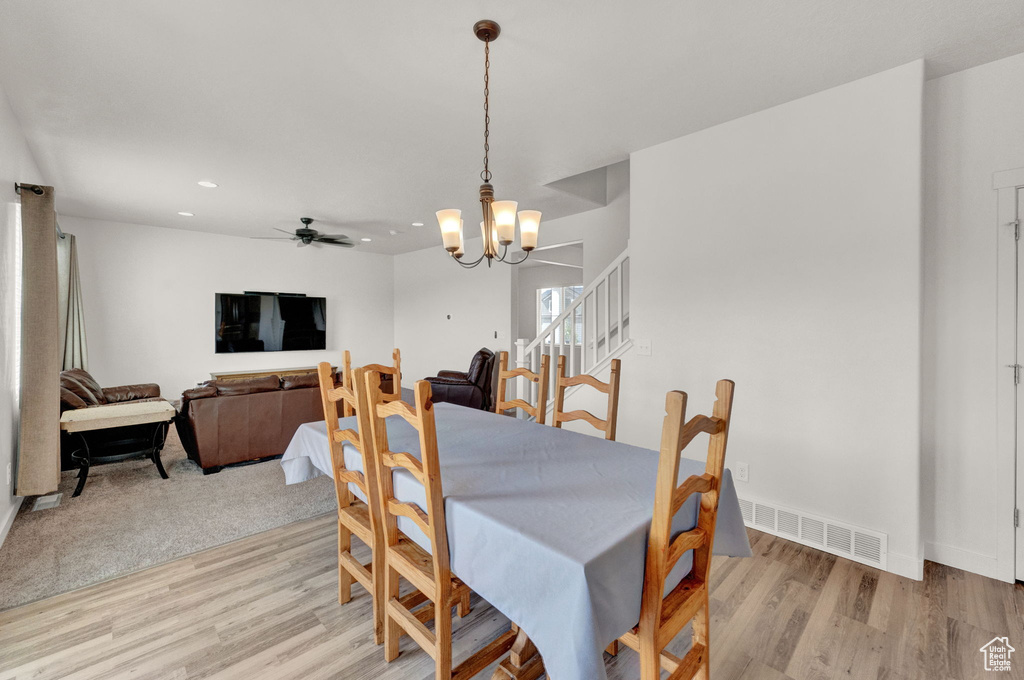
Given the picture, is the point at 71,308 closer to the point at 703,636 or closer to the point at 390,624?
the point at 390,624

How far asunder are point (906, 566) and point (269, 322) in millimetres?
7482

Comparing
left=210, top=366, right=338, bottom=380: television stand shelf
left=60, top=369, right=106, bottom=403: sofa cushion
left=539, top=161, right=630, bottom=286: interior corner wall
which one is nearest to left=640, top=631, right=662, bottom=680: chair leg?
left=539, top=161, right=630, bottom=286: interior corner wall

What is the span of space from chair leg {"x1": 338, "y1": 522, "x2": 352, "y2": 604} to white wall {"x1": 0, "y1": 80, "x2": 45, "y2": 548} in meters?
2.14

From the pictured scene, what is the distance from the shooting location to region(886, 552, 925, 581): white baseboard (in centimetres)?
222

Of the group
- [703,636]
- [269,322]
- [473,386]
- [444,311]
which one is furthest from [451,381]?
[703,636]

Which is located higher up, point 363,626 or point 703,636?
point 703,636

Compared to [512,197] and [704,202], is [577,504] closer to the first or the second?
[704,202]

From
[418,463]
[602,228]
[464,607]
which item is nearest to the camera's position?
[418,463]

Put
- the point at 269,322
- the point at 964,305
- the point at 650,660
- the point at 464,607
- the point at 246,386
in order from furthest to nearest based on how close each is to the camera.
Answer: the point at 269,322, the point at 246,386, the point at 964,305, the point at 464,607, the point at 650,660

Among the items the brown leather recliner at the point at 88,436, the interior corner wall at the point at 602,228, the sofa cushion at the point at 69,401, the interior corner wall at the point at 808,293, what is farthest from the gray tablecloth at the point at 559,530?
the interior corner wall at the point at 602,228

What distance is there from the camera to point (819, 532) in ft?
8.31

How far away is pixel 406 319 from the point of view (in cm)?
805

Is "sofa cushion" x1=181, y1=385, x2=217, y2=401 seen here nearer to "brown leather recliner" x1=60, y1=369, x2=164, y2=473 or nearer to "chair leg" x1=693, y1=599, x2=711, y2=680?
"brown leather recliner" x1=60, y1=369, x2=164, y2=473

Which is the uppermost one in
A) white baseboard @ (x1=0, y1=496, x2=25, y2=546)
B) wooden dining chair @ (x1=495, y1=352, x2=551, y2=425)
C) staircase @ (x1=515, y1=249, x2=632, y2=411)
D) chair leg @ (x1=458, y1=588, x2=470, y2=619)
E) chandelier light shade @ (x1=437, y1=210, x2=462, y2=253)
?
chandelier light shade @ (x1=437, y1=210, x2=462, y2=253)
